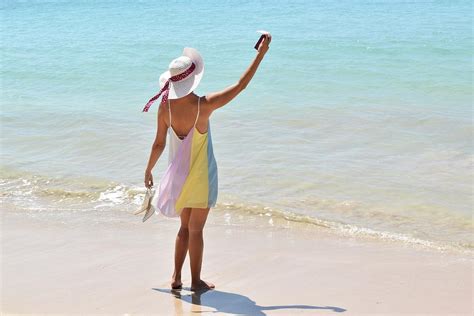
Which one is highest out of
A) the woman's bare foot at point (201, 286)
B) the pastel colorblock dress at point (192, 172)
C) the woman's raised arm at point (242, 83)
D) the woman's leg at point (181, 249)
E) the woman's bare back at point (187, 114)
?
the woman's raised arm at point (242, 83)

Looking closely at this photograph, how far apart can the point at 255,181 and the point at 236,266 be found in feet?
7.51

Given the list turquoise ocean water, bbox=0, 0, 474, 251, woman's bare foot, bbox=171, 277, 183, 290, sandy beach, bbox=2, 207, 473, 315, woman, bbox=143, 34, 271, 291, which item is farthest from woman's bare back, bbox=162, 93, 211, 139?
turquoise ocean water, bbox=0, 0, 474, 251

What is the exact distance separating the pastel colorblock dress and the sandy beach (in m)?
0.57

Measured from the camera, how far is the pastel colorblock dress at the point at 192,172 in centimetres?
461

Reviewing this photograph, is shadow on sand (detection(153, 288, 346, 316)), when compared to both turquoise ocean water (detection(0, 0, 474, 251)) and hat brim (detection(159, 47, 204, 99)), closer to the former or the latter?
hat brim (detection(159, 47, 204, 99))

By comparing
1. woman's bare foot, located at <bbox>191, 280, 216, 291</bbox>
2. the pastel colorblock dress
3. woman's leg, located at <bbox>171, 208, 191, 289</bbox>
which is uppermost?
the pastel colorblock dress

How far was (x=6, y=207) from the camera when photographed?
6922 millimetres

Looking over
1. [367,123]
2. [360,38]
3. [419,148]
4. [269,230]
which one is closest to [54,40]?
[360,38]

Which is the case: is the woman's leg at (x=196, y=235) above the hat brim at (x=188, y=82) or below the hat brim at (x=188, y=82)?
below

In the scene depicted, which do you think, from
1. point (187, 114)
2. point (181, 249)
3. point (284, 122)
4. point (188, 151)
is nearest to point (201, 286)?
point (181, 249)

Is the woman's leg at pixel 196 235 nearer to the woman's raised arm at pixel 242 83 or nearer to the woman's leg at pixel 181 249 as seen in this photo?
the woman's leg at pixel 181 249

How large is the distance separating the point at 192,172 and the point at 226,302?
A: 78 centimetres

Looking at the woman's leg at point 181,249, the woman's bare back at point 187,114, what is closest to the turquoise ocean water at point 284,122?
the woman's leg at point 181,249

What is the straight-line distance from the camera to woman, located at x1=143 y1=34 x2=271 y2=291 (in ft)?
14.8
